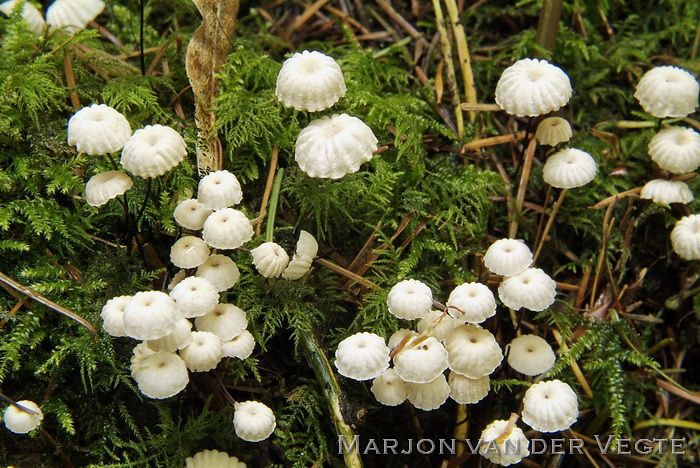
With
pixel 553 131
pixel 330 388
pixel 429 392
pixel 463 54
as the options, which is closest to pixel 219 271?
pixel 330 388

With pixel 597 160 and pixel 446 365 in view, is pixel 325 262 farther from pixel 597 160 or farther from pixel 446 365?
pixel 597 160

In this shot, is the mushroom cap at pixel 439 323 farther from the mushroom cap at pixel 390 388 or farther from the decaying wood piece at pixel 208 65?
the decaying wood piece at pixel 208 65

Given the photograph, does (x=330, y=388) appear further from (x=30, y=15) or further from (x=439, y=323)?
(x=30, y=15)

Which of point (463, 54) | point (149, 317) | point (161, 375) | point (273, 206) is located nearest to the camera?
point (149, 317)

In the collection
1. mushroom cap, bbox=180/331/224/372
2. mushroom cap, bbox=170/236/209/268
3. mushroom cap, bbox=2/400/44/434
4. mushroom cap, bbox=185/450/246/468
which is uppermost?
mushroom cap, bbox=170/236/209/268

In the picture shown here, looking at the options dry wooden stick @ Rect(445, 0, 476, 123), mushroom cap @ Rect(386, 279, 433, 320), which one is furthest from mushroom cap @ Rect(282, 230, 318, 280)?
dry wooden stick @ Rect(445, 0, 476, 123)

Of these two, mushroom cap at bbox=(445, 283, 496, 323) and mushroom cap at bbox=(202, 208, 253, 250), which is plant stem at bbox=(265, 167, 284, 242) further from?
mushroom cap at bbox=(445, 283, 496, 323)

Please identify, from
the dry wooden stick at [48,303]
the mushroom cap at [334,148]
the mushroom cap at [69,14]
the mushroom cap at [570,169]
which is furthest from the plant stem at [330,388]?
the mushroom cap at [69,14]
